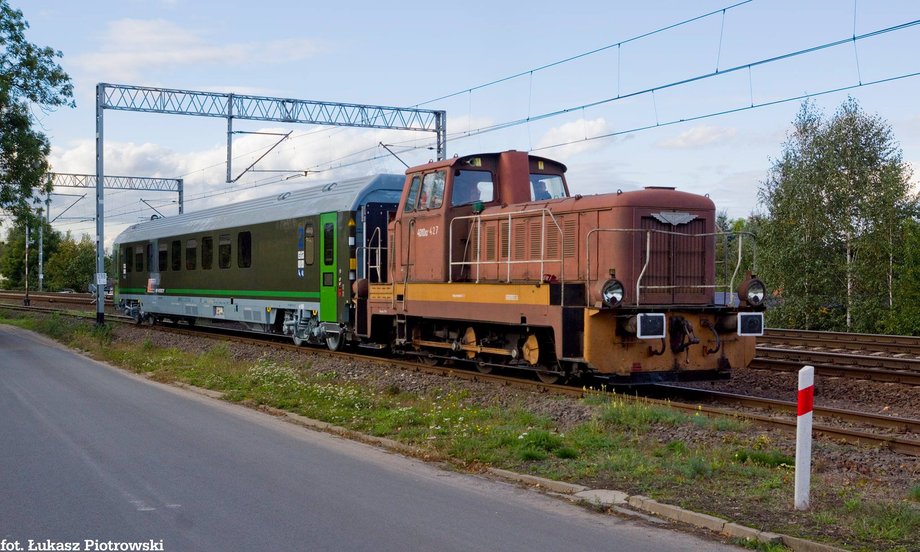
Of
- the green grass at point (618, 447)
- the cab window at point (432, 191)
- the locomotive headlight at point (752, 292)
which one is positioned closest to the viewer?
the green grass at point (618, 447)

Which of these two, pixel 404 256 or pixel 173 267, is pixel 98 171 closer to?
pixel 173 267

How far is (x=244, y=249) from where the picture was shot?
22344 millimetres

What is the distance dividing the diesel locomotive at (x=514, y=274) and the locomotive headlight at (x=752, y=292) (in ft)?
0.07

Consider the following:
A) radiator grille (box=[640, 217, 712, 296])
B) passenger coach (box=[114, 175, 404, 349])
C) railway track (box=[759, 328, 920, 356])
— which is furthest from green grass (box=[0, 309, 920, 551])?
railway track (box=[759, 328, 920, 356])

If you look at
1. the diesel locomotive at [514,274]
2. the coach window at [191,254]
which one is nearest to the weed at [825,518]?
the diesel locomotive at [514,274]

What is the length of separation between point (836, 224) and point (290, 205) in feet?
72.9

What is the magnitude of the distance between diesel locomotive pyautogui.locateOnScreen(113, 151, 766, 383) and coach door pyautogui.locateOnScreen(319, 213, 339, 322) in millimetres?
43

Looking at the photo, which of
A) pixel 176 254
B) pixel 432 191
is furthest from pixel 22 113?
pixel 432 191

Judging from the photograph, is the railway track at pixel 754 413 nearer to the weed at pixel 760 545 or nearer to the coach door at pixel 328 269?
the coach door at pixel 328 269

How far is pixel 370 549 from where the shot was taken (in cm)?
554

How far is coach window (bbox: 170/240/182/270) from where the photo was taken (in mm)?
26375

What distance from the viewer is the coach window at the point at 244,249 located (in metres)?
22.1

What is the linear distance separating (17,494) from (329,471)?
2544mm

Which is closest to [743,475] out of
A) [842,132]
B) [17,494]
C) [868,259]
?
[17,494]
